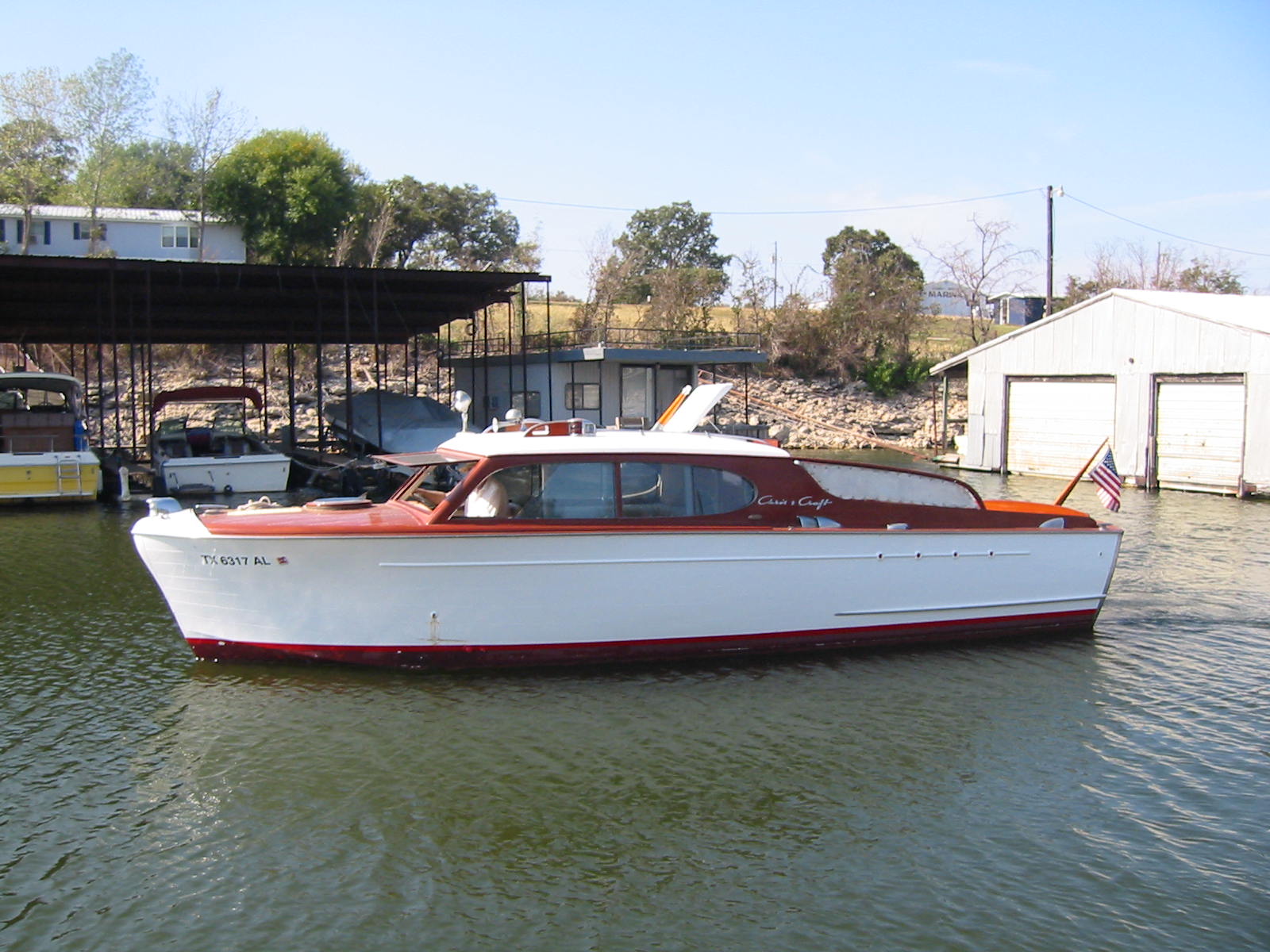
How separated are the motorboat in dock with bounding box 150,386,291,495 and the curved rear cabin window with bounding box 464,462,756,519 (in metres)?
15.7

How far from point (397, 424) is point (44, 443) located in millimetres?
8439

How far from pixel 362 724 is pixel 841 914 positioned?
398 cm

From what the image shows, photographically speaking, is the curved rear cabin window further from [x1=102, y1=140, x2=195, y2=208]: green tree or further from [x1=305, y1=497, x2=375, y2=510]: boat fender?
[x1=102, y1=140, x2=195, y2=208]: green tree

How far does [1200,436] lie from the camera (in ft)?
77.3

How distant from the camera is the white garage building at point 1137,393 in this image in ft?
74.4

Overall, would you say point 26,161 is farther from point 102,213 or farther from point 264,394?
point 264,394

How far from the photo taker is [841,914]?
18.1 ft

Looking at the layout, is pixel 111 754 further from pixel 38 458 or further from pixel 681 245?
pixel 681 245

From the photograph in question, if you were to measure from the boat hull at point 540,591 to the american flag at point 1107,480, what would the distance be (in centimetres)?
199

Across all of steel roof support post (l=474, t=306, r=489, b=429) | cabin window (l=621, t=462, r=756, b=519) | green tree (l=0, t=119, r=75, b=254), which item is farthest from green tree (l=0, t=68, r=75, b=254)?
cabin window (l=621, t=462, r=756, b=519)

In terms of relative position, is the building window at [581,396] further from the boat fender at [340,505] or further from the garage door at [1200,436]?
the boat fender at [340,505]

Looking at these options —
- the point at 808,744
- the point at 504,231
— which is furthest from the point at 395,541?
the point at 504,231

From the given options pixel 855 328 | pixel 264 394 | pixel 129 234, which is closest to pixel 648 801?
pixel 264 394

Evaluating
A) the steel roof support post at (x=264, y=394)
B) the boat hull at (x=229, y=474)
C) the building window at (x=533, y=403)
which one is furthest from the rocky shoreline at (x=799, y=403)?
the boat hull at (x=229, y=474)
